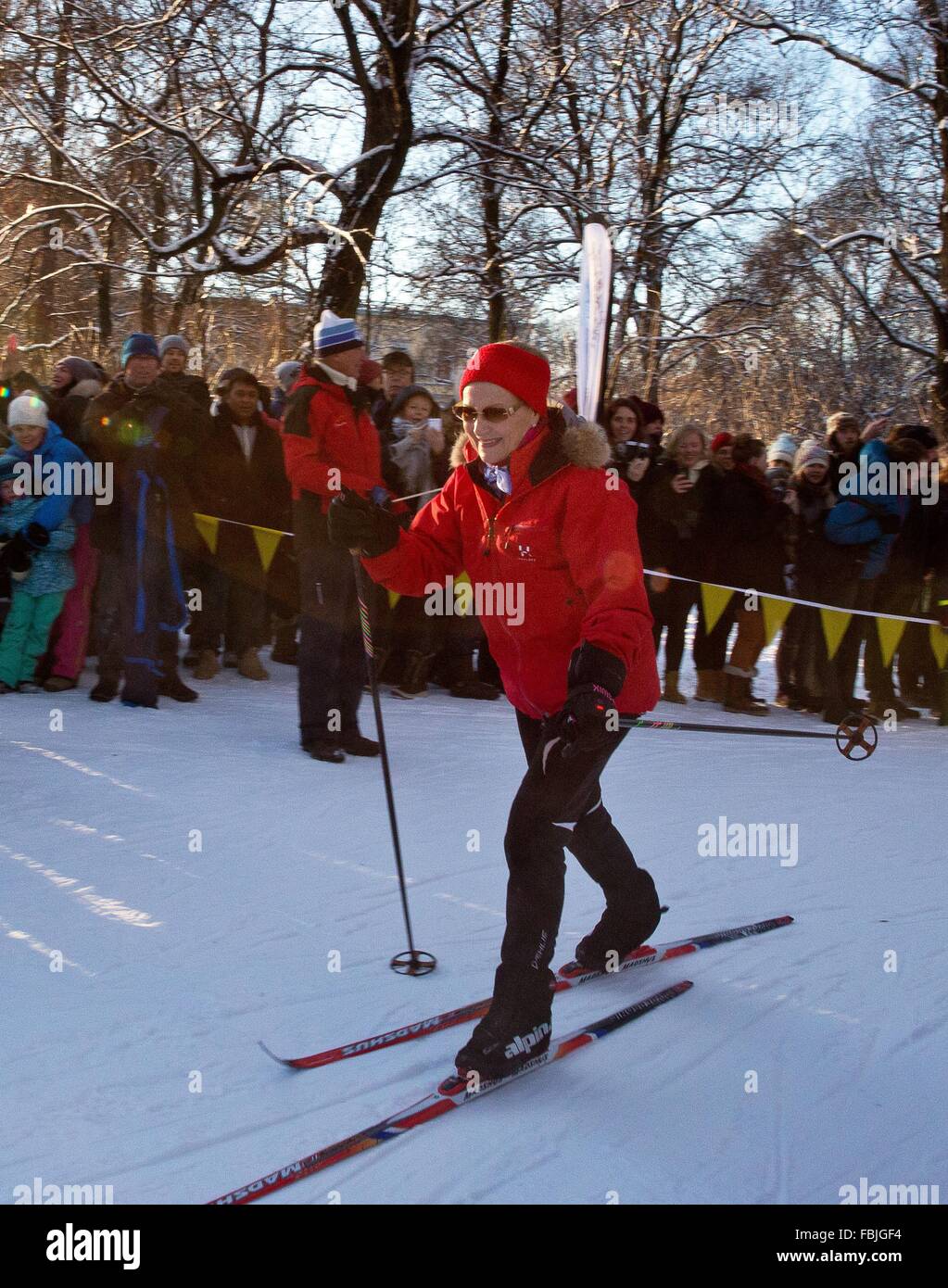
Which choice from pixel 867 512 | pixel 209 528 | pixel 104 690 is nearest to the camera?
pixel 104 690

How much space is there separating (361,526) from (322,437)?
310 centimetres

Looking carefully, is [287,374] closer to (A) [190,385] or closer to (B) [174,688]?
(A) [190,385]

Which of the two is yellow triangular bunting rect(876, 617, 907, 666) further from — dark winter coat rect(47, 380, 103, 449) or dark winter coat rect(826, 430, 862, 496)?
dark winter coat rect(47, 380, 103, 449)

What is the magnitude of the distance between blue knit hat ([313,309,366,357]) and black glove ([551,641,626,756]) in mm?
3918

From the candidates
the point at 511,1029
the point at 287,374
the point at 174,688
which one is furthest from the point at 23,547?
the point at 511,1029

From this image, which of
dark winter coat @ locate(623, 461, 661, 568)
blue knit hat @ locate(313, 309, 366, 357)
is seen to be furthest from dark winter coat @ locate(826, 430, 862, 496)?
blue knit hat @ locate(313, 309, 366, 357)

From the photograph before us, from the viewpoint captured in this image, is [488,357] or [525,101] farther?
[525,101]

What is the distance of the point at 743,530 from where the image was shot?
8.41 meters

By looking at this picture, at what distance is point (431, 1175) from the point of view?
275cm

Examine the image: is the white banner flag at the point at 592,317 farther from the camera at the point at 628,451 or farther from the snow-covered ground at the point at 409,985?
the camera at the point at 628,451

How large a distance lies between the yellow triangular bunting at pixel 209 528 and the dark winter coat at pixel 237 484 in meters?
0.03
